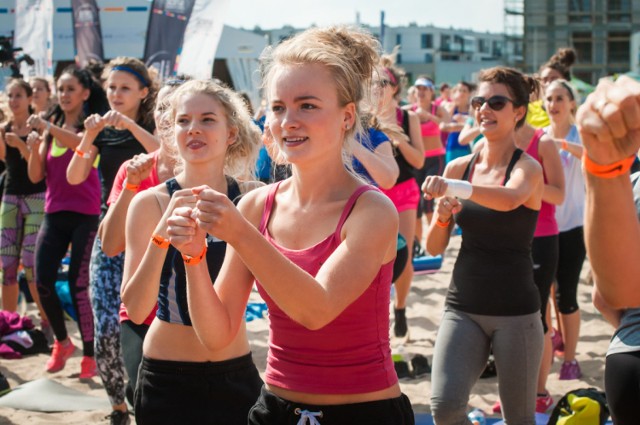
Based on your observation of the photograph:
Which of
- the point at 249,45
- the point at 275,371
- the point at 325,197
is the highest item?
the point at 249,45

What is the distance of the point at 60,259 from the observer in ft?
19.2

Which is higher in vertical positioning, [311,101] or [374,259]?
[311,101]

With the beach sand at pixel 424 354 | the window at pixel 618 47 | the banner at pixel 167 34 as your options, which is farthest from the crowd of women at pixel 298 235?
the window at pixel 618 47

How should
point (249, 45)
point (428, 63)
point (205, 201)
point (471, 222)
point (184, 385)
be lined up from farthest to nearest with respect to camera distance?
point (428, 63), point (249, 45), point (471, 222), point (184, 385), point (205, 201)

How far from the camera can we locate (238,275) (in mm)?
2311

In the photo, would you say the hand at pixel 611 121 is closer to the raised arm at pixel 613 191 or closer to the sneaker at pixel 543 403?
the raised arm at pixel 613 191

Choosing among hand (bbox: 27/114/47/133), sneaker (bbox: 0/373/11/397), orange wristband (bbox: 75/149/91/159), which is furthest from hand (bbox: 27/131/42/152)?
sneaker (bbox: 0/373/11/397)

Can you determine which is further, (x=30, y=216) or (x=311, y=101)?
(x=30, y=216)

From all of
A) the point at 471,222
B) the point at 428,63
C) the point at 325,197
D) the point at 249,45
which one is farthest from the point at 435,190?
the point at 428,63

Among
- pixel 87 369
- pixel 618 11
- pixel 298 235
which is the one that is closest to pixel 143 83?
pixel 87 369

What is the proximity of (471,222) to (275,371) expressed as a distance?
181 centimetres

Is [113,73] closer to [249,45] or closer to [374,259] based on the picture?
[374,259]

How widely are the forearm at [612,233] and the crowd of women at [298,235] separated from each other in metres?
0.05

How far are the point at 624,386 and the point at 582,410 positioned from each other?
1717 millimetres
